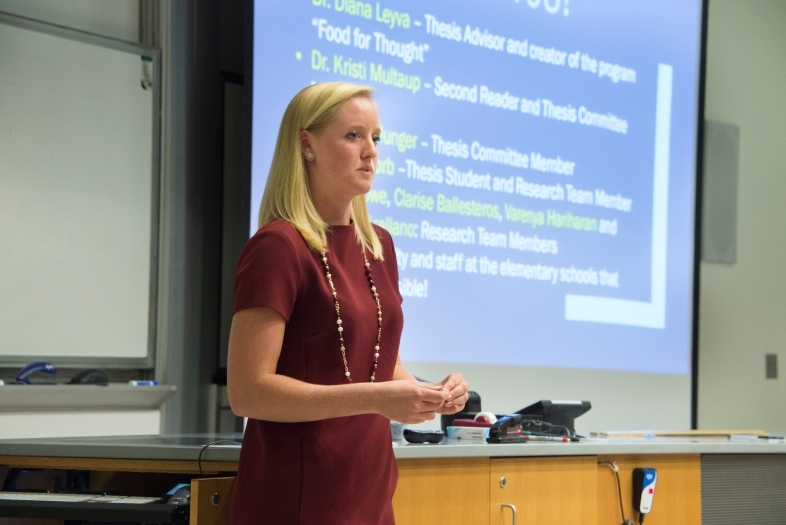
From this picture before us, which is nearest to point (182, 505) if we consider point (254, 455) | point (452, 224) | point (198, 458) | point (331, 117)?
point (198, 458)

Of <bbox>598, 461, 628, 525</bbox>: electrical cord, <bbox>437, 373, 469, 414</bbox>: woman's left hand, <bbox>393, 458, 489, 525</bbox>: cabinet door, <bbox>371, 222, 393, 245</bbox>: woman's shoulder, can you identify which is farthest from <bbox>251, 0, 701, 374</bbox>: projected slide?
<bbox>437, 373, 469, 414</bbox>: woman's left hand

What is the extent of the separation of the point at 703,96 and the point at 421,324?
1.97m

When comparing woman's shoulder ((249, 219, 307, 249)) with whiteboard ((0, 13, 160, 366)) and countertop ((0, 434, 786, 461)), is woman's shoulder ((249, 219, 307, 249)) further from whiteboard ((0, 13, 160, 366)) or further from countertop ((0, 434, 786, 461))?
whiteboard ((0, 13, 160, 366))

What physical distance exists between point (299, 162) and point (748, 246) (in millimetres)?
4024

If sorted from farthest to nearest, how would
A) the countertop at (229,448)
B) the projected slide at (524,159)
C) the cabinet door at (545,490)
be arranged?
the projected slide at (524,159), the cabinet door at (545,490), the countertop at (229,448)

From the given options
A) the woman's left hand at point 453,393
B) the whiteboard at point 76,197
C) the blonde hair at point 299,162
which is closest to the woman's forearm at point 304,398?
the woman's left hand at point 453,393

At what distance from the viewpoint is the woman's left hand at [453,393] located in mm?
1229

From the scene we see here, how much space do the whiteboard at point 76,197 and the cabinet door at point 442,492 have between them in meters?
1.33

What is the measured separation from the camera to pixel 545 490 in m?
2.11

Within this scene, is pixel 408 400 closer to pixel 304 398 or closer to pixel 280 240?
pixel 304 398

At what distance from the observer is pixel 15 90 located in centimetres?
265

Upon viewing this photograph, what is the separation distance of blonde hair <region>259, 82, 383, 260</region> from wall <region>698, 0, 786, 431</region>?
12.2ft

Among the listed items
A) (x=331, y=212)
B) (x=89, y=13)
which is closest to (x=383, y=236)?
(x=331, y=212)

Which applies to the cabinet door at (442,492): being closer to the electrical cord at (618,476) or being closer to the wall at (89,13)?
the electrical cord at (618,476)
